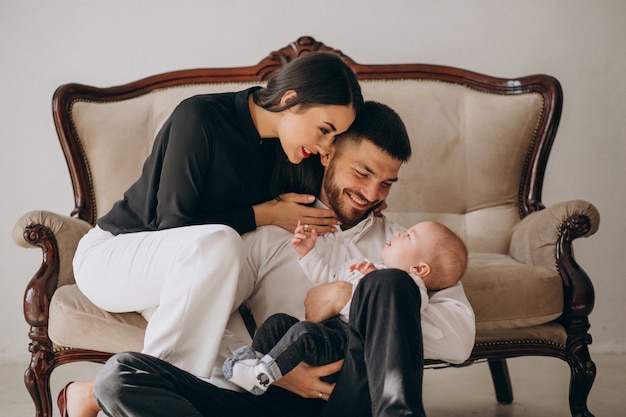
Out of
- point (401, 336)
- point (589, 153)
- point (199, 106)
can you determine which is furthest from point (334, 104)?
point (589, 153)

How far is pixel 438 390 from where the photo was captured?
9.10 feet

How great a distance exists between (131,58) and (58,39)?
34cm

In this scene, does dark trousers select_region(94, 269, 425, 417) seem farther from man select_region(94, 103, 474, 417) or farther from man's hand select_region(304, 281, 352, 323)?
man's hand select_region(304, 281, 352, 323)

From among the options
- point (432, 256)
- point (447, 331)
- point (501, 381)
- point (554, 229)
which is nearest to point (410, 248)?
point (432, 256)

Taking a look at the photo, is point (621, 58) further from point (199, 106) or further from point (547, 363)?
point (199, 106)

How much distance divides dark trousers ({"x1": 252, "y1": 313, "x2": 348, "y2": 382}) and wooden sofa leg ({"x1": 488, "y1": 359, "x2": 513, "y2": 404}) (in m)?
1.09

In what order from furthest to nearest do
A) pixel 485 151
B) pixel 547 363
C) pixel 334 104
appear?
pixel 547 363 → pixel 485 151 → pixel 334 104

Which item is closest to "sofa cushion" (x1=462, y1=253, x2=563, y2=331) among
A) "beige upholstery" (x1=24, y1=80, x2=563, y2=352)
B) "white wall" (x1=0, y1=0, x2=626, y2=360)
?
"beige upholstery" (x1=24, y1=80, x2=563, y2=352)

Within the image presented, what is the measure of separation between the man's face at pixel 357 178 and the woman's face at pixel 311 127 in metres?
0.11

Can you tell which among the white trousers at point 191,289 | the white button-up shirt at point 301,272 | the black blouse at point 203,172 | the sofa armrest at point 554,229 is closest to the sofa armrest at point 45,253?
the black blouse at point 203,172

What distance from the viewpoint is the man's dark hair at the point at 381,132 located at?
1992 millimetres

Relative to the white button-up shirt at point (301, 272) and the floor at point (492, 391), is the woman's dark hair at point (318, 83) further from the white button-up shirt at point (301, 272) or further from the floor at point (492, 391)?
the floor at point (492, 391)

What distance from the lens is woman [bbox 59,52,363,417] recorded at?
1.63 m

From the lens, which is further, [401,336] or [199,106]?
[199,106]
